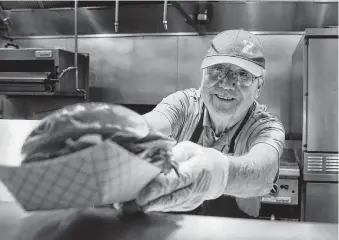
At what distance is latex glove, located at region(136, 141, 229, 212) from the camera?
27.9 inches

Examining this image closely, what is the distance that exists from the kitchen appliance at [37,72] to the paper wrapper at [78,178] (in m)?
2.12

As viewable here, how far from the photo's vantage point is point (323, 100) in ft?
8.93

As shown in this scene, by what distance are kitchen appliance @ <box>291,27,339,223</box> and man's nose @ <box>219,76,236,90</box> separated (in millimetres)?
1253

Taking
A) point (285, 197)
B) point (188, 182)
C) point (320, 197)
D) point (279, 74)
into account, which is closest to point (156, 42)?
point (279, 74)

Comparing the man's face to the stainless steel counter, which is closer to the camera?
the stainless steel counter

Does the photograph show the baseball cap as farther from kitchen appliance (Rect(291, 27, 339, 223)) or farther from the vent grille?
Result: the vent grille

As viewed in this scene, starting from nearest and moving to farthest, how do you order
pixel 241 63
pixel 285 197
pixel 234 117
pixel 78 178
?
pixel 78 178
pixel 241 63
pixel 234 117
pixel 285 197

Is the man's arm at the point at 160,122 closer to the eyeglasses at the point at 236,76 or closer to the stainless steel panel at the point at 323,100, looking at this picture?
the eyeglasses at the point at 236,76

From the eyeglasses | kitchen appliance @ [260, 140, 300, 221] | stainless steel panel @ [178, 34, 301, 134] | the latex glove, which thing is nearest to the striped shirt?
the eyeglasses

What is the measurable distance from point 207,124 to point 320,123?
3.96 feet

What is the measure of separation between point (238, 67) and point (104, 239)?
3.72 feet

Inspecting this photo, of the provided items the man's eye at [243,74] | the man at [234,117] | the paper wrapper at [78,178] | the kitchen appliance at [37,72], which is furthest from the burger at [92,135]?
the kitchen appliance at [37,72]

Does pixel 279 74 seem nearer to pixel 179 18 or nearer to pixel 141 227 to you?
pixel 179 18

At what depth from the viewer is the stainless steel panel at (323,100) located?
8.89 ft
